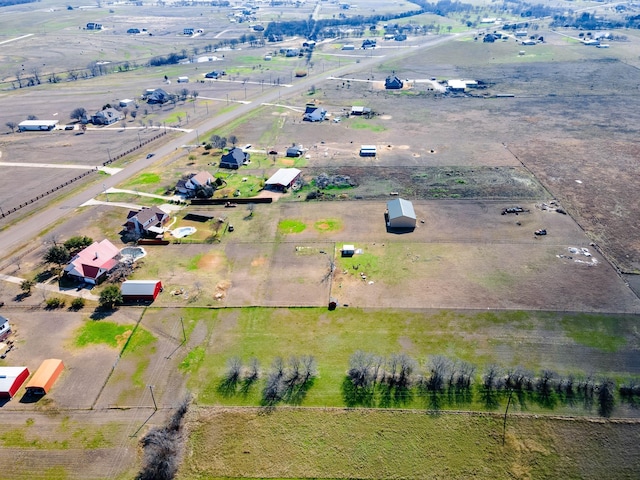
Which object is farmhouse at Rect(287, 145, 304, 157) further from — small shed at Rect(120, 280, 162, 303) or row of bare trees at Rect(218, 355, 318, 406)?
row of bare trees at Rect(218, 355, 318, 406)

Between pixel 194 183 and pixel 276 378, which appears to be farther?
pixel 194 183

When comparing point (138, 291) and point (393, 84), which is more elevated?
point (393, 84)

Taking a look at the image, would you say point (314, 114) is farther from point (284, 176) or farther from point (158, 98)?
point (158, 98)

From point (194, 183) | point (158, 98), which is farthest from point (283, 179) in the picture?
point (158, 98)

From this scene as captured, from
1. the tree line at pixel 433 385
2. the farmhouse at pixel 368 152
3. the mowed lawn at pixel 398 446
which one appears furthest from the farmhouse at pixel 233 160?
the mowed lawn at pixel 398 446

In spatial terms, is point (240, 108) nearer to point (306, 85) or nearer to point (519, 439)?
point (306, 85)

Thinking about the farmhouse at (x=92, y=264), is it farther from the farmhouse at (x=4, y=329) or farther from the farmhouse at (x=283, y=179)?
the farmhouse at (x=283, y=179)

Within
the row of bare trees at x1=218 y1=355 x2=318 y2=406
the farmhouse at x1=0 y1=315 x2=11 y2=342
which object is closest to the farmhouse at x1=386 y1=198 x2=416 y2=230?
the row of bare trees at x1=218 y1=355 x2=318 y2=406
